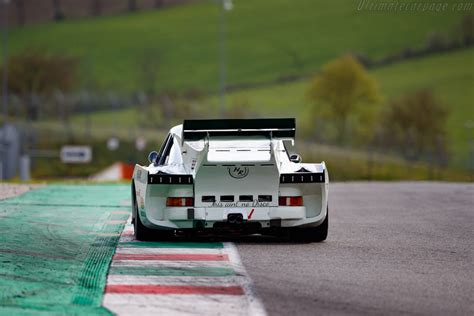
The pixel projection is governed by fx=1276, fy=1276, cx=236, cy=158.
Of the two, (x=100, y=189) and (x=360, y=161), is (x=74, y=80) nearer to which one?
(x=360, y=161)

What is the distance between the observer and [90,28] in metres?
140

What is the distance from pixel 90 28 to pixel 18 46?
1145 cm

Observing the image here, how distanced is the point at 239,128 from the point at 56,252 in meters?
3.22

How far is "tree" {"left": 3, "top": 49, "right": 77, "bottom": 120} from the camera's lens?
106 m

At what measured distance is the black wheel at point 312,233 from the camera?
15.0 m

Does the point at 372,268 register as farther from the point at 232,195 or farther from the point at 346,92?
the point at 346,92

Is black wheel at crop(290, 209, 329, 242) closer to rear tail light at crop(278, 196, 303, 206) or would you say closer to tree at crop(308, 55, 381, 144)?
rear tail light at crop(278, 196, 303, 206)

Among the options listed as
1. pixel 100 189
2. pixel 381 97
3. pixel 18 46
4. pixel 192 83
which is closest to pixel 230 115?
pixel 381 97

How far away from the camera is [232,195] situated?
14578mm

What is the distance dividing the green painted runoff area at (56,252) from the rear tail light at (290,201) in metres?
1.97

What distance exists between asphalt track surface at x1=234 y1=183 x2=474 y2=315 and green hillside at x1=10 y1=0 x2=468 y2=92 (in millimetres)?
104275

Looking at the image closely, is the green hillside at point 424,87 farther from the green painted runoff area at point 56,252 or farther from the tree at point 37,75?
the green painted runoff area at point 56,252

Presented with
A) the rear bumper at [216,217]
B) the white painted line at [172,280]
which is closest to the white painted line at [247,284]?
the white painted line at [172,280]

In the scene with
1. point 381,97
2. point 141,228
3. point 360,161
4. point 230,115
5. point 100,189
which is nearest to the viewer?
point 141,228
